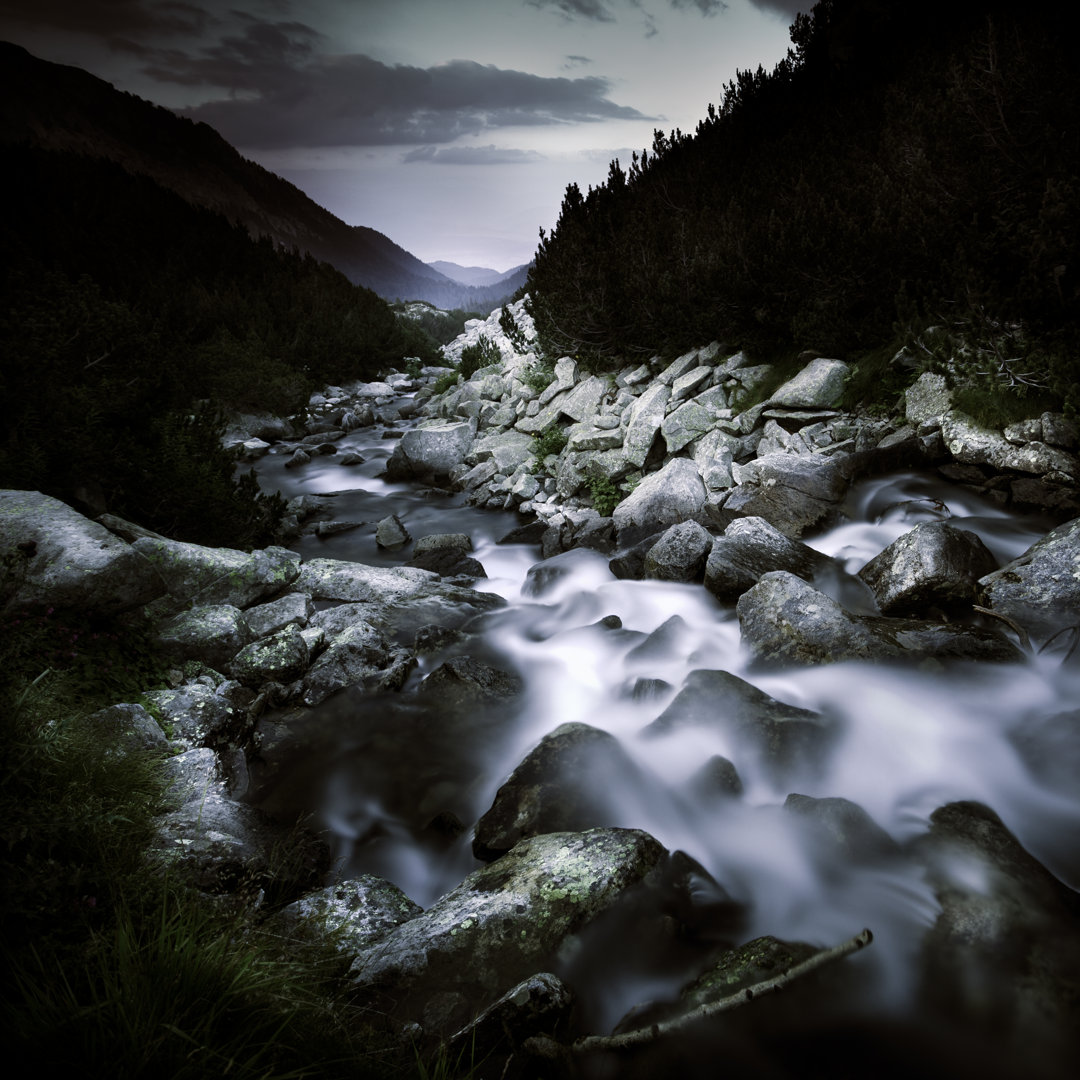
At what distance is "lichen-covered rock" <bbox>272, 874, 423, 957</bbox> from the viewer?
8.52 feet

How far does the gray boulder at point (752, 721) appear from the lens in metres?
3.92

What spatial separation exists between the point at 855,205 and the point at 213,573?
10005mm

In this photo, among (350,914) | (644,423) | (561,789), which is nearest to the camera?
(350,914)

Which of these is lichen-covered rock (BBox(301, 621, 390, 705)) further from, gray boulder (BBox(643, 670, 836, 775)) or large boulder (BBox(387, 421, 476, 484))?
large boulder (BBox(387, 421, 476, 484))

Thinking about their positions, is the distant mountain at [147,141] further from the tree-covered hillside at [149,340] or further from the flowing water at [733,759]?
the flowing water at [733,759]

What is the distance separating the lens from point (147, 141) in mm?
74062

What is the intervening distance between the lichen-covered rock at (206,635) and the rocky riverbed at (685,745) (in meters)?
0.03

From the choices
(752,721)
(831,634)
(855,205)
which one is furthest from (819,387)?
(752,721)

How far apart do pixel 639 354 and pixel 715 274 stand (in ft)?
6.72

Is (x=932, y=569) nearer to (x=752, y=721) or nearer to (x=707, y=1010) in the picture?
(x=752, y=721)

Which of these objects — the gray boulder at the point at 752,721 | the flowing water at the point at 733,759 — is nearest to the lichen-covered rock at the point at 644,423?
the flowing water at the point at 733,759

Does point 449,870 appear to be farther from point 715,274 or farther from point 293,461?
point 293,461

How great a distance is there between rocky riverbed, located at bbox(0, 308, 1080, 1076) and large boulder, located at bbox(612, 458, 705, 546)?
0.05 meters

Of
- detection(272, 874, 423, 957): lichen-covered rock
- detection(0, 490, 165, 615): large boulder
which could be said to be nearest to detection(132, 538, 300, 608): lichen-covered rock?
detection(0, 490, 165, 615): large boulder
